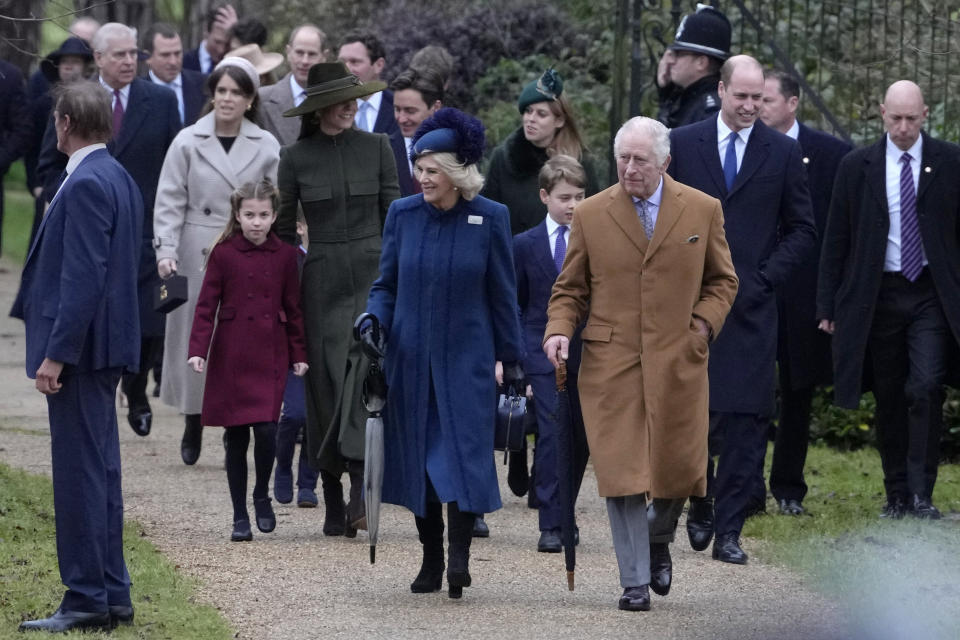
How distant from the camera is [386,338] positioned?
727cm

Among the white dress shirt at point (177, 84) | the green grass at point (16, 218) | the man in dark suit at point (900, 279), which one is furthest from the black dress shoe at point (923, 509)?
the green grass at point (16, 218)

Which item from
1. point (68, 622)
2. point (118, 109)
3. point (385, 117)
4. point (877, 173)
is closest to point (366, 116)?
point (385, 117)

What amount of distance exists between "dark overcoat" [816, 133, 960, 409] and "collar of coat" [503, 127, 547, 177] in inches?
60.6

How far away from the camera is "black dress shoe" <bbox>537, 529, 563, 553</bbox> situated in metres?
8.29

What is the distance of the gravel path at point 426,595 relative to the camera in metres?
6.66

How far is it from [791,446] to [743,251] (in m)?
1.74

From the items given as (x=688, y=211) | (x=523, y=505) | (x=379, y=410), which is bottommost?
(x=523, y=505)

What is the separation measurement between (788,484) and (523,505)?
1405 mm

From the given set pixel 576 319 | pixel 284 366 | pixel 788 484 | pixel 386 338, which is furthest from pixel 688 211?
pixel 788 484

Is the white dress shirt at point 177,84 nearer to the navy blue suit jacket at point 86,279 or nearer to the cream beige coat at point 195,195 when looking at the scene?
the cream beige coat at point 195,195

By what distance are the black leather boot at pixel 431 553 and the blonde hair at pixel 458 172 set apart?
1.26m

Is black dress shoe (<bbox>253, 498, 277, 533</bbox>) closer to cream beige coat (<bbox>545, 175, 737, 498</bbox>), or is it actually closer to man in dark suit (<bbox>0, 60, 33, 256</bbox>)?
cream beige coat (<bbox>545, 175, 737, 498</bbox>)

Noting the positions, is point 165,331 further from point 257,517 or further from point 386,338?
point 386,338

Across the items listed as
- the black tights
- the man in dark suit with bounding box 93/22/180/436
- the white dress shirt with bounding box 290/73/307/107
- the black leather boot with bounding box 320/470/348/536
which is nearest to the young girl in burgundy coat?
the black tights
